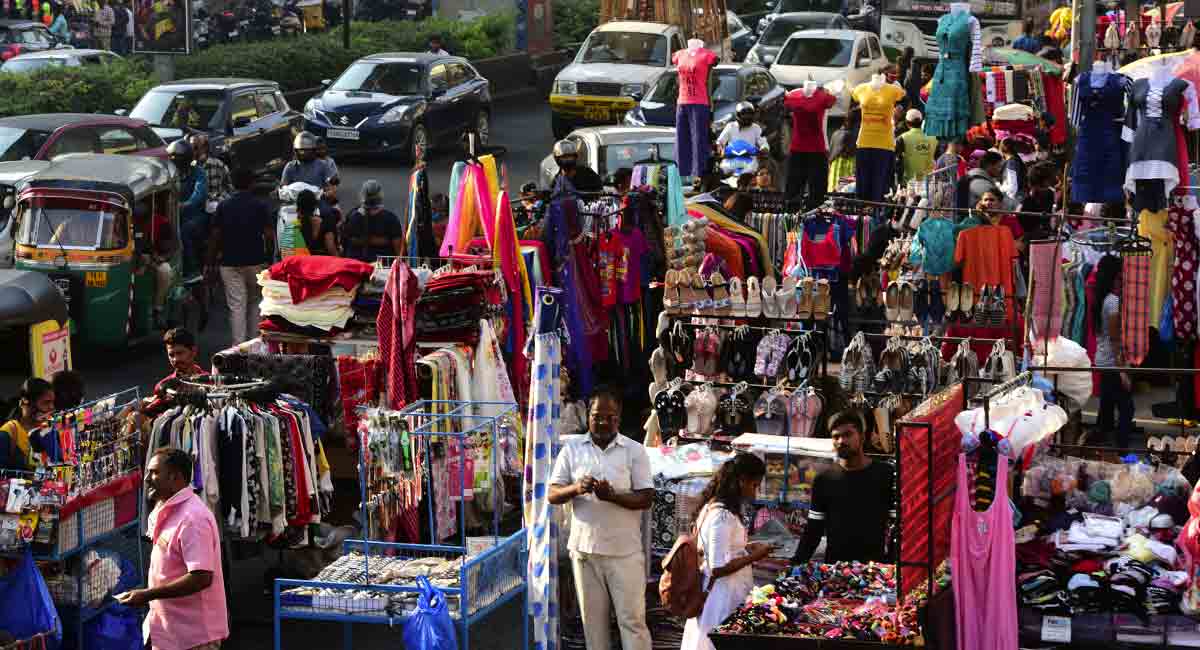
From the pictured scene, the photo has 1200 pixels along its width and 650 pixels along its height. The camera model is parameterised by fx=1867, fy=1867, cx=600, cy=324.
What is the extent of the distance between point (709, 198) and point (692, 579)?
767 cm

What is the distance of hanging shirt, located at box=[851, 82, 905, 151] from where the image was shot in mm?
20469

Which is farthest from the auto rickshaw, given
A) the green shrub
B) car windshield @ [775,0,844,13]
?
car windshield @ [775,0,844,13]

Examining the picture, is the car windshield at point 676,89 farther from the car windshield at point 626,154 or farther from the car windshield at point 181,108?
the car windshield at point 181,108

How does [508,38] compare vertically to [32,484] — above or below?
above

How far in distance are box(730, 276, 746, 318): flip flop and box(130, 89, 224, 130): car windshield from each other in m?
14.1

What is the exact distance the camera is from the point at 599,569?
35.5 feet

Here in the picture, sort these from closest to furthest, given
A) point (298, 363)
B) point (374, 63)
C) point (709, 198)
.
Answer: point (298, 363)
point (709, 198)
point (374, 63)

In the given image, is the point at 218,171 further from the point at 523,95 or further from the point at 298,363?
the point at 523,95

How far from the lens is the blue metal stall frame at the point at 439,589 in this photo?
10.8 metres

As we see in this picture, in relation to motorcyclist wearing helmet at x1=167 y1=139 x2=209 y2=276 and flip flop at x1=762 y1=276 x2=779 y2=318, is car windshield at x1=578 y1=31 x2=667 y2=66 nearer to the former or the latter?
motorcyclist wearing helmet at x1=167 y1=139 x2=209 y2=276

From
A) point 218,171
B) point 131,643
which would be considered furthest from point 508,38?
point 131,643

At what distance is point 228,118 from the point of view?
87.5ft

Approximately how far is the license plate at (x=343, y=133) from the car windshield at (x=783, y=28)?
9.77 m

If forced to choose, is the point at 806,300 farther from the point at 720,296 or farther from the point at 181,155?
the point at 181,155
